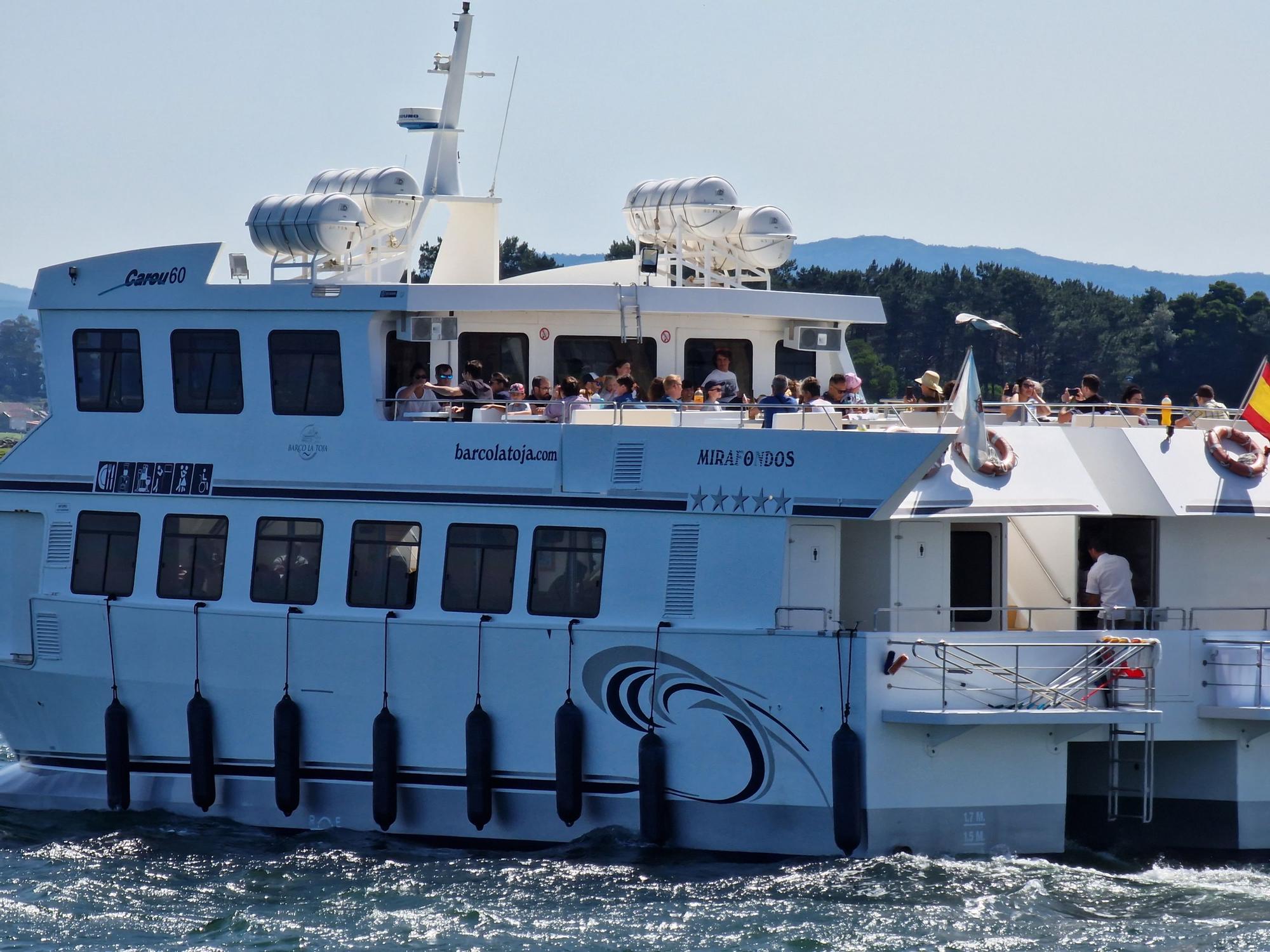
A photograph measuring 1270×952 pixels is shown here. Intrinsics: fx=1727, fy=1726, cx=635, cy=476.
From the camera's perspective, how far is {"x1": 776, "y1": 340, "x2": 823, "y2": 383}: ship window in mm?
17984

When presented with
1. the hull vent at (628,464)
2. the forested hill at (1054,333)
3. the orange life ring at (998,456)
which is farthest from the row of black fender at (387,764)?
the forested hill at (1054,333)

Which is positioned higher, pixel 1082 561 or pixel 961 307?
pixel 961 307

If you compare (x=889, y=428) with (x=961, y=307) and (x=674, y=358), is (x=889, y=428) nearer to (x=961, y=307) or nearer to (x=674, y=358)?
(x=674, y=358)

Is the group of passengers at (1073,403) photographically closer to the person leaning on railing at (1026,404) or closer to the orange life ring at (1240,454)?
the person leaning on railing at (1026,404)

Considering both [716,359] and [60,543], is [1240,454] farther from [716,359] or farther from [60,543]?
[60,543]

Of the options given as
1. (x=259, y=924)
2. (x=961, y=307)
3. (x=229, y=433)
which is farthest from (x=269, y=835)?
(x=961, y=307)

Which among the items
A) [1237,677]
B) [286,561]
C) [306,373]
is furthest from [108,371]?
[1237,677]

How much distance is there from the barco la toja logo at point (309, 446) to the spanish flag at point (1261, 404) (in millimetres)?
8510

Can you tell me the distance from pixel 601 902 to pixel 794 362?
21.7 ft

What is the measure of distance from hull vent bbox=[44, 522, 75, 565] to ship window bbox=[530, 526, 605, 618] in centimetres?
518

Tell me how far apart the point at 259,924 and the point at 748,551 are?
16.2ft

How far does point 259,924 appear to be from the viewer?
13547 mm

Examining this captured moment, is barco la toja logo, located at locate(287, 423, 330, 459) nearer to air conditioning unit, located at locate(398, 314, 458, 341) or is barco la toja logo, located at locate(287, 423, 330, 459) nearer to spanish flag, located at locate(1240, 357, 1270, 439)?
air conditioning unit, located at locate(398, 314, 458, 341)

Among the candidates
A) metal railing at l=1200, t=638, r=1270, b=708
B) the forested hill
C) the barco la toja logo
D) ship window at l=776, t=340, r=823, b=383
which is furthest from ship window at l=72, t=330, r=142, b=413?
the forested hill
